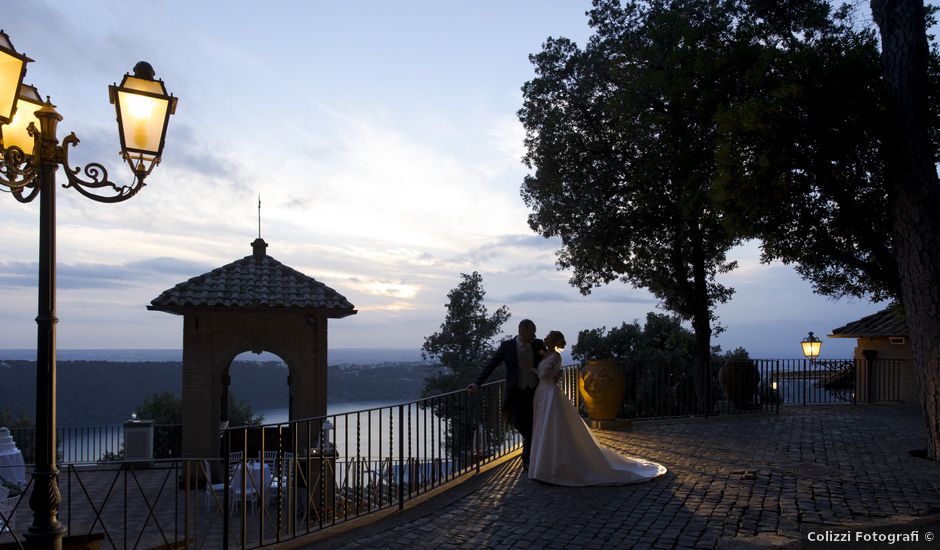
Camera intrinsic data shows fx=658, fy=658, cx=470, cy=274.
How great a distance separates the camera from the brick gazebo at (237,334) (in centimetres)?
1405

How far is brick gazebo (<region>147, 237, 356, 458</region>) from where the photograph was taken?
14.1m

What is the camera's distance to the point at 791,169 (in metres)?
10.7

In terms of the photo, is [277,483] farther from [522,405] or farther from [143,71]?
[143,71]

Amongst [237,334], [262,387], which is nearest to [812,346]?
[237,334]

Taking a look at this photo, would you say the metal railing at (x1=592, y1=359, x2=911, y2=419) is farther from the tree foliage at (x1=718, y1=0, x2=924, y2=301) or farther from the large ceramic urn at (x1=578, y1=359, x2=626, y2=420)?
the tree foliage at (x1=718, y1=0, x2=924, y2=301)

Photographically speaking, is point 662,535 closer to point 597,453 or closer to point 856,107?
point 597,453

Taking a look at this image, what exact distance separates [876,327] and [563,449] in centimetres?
2000

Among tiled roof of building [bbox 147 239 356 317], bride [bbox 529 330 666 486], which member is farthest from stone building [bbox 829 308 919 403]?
tiled roof of building [bbox 147 239 356 317]

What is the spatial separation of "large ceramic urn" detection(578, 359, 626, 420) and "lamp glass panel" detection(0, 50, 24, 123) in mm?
10203

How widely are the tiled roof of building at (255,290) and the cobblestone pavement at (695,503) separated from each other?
23.0 ft

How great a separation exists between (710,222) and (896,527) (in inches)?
404

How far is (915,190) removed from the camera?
32.3ft

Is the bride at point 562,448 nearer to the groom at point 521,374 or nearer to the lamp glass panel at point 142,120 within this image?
the groom at point 521,374

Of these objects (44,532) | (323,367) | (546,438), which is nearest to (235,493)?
(323,367)
